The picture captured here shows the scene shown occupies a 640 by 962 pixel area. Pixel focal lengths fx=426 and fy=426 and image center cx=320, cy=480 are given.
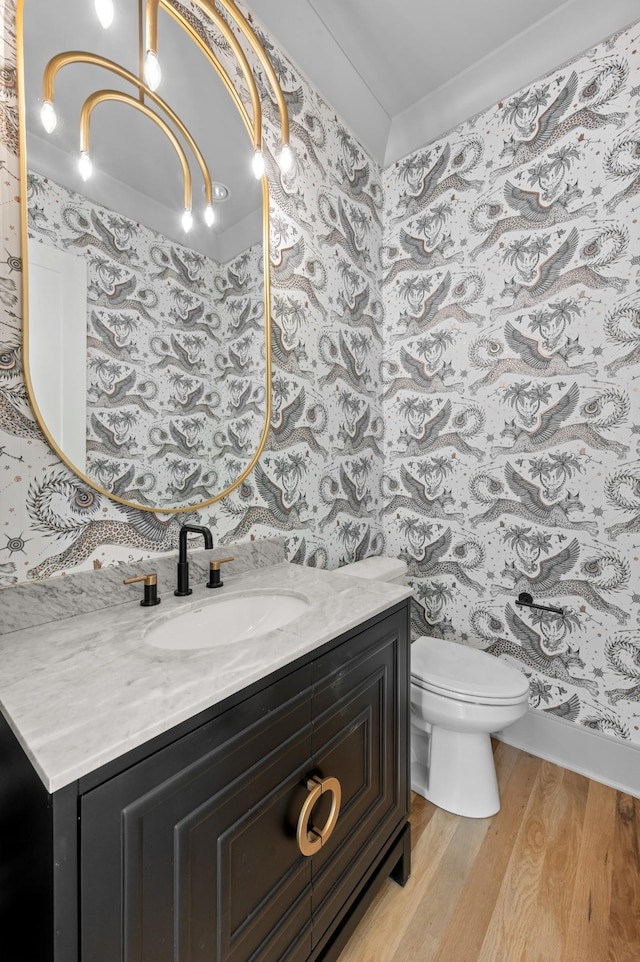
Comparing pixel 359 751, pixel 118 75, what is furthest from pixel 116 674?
pixel 118 75

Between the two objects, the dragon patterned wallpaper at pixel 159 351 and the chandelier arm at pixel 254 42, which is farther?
the chandelier arm at pixel 254 42

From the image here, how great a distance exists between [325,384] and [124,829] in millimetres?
1480

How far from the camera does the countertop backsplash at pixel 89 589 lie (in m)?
0.89

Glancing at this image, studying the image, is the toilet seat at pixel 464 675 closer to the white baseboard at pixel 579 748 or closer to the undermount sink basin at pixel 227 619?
the white baseboard at pixel 579 748

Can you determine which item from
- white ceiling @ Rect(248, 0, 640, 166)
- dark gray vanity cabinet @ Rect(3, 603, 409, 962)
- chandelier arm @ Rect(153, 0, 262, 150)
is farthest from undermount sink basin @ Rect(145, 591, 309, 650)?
white ceiling @ Rect(248, 0, 640, 166)

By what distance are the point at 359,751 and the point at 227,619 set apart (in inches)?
17.6

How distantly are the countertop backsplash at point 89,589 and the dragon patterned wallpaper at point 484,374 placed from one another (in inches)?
2.9

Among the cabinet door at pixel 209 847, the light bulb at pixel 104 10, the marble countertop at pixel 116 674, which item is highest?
the light bulb at pixel 104 10

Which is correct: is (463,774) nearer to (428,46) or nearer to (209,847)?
(209,847)

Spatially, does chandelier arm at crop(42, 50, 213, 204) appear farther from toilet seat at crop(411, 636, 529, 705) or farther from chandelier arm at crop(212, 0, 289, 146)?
toilet seat at crop(411, 636, 529, 705)

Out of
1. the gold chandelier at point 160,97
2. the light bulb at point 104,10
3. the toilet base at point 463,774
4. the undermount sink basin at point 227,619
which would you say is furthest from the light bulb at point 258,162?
the toilet base at point 463,774

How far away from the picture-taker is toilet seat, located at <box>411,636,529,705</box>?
4.42ft

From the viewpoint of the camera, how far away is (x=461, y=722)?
53.5 inches

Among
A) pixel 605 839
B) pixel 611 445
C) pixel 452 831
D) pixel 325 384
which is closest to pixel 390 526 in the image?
pixel 325 384
